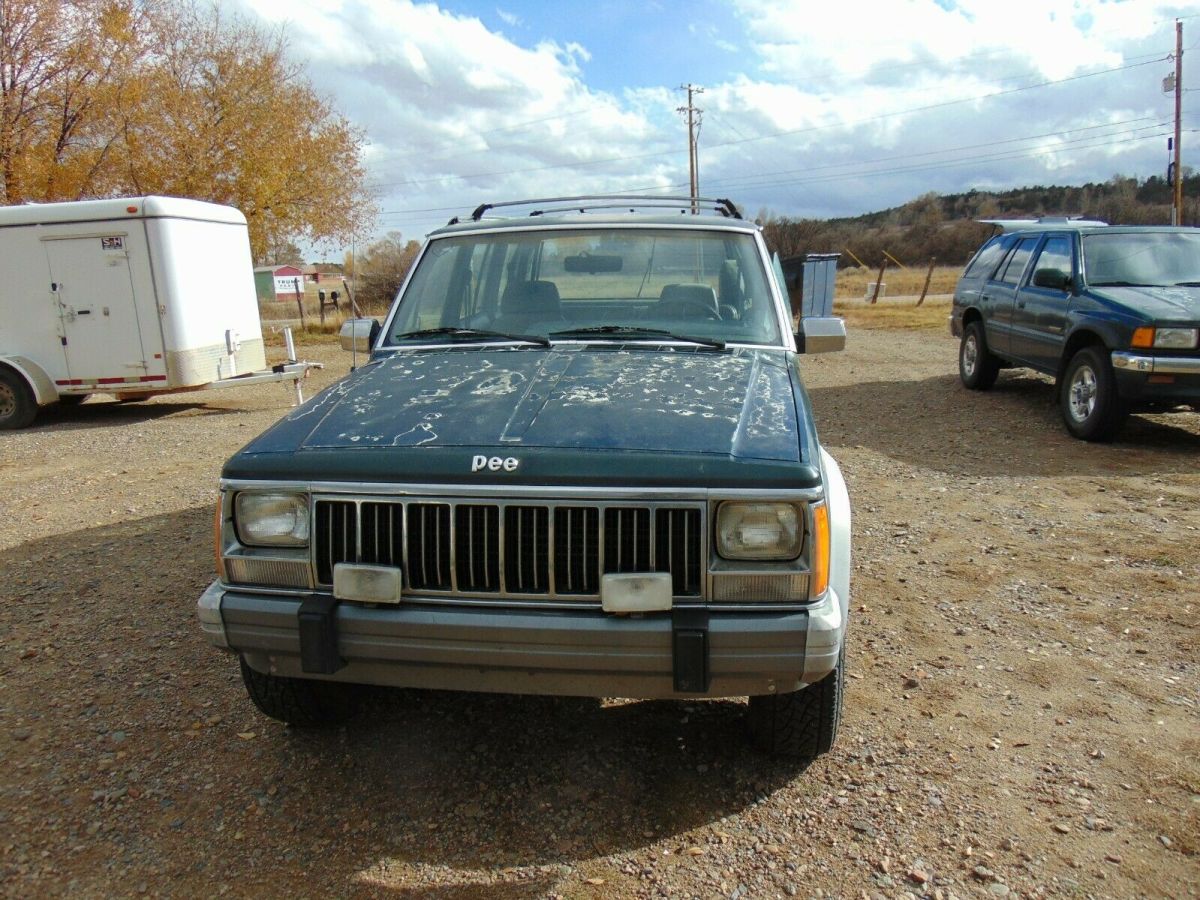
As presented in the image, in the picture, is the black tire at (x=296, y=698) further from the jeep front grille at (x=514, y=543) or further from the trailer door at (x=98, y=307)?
the trailer door at (x=98, y=307)

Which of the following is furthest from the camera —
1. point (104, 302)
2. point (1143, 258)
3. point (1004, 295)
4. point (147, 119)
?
point (147, 119)

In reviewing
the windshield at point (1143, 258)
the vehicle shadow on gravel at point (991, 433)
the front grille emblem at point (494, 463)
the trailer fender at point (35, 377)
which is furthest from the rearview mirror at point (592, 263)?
the trailer fender at point (35, 377)

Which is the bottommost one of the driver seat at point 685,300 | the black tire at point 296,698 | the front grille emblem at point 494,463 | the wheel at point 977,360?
the black tire at point 296,698

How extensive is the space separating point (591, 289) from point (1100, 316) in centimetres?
561

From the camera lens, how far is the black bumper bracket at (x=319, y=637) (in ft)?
8.41

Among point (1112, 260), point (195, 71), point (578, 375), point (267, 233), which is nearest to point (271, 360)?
point (267, 233)

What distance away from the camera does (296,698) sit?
3.13 m

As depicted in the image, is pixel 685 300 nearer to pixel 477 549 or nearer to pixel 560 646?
pixel 477 549

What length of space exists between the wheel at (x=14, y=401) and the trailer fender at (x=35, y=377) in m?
0.07

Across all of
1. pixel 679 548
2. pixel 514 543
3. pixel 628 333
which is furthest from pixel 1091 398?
pixel 514 543

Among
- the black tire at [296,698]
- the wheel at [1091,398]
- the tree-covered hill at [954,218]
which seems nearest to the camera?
the black tire at [296,698]

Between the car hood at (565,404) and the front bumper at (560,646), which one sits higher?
the car hood at (565,404)

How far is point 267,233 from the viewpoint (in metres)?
21.8

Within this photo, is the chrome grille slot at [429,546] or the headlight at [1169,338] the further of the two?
the headlight at [1169,338]
